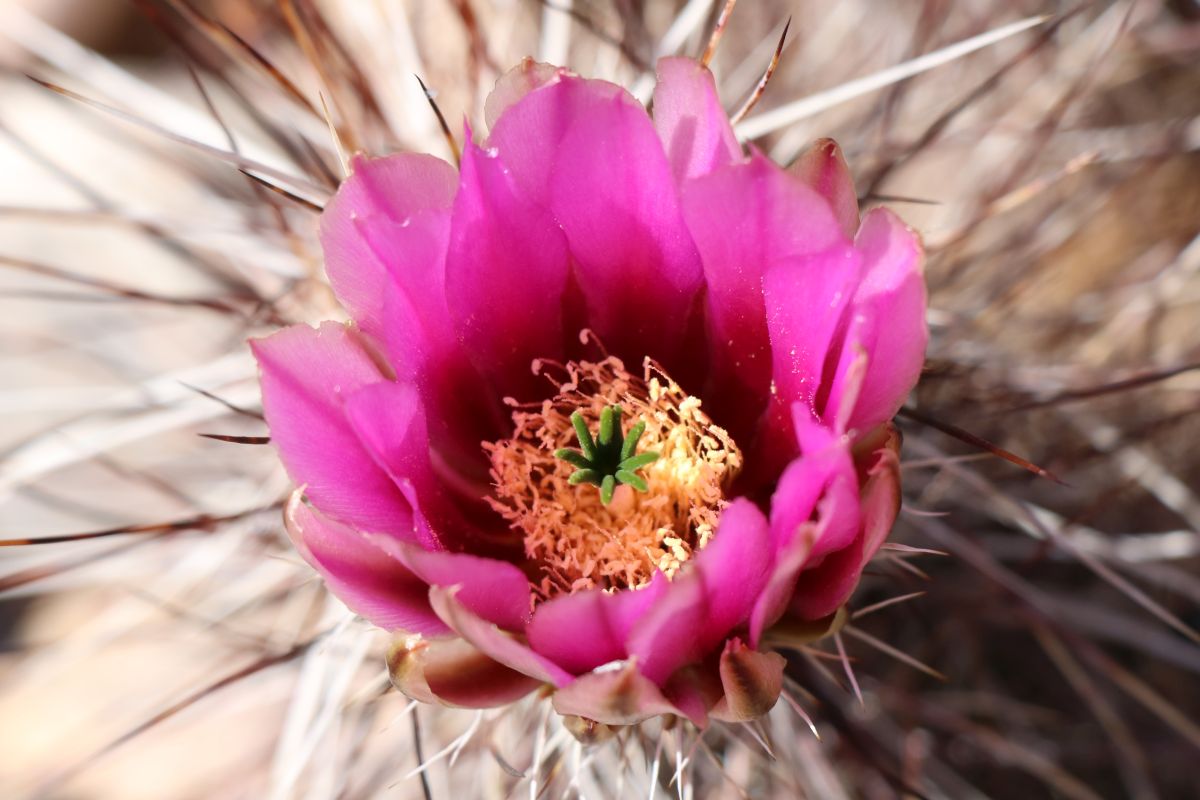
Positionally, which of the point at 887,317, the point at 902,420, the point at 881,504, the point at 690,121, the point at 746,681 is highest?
the point at 690,121

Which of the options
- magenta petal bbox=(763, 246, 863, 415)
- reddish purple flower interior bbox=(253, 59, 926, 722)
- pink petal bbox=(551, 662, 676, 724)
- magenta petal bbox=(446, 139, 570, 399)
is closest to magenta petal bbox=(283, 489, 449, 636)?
reddish purple flower interior bbox=(253, 59, 926, 722)

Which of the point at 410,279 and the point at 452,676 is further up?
the point at 410,279

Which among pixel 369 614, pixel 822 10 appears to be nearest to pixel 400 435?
pixel 369 614

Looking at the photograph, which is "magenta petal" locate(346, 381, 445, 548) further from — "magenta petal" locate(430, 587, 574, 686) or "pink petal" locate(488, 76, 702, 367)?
"pink petal" locate(488, 76, 702, 367)

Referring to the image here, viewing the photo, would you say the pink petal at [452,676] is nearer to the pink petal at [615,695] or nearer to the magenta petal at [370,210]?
the pink petal at [615,695]

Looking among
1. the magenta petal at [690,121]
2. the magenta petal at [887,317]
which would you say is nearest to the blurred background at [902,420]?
the magenta petal at [690,121]

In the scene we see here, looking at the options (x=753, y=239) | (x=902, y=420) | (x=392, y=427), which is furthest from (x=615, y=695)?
(x=902, y=420)

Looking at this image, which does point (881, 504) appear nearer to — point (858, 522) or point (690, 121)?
point (858, 522)
